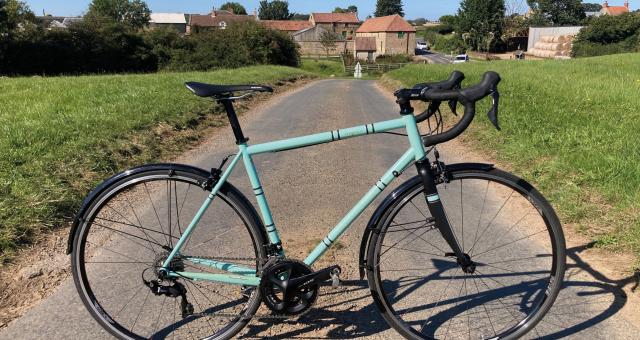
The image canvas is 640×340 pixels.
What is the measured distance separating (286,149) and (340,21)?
118m

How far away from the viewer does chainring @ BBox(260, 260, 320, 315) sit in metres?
2.63

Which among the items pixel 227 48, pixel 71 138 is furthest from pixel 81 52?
pixel 71 138

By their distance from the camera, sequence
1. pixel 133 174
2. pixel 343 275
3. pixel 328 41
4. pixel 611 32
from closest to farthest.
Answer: pixel 133 174, pixel 343 275, pixel 611 32, pixel 328 41

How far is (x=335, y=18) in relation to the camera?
116m

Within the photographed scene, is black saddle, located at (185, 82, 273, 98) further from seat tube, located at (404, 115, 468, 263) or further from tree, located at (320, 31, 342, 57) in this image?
tree, located at (320, 31, 342, 57)

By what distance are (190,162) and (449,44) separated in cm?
9525

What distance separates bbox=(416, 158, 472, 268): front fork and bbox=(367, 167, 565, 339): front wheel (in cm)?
4

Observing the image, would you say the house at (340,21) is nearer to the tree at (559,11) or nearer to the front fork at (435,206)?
the tree at (559,11)

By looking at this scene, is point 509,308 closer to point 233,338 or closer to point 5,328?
point 233,338

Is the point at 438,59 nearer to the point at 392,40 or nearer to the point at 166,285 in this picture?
the point at 392,40

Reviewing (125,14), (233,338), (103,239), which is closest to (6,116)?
(103,239)

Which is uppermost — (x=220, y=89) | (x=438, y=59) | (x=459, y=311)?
(x=438, y=59)

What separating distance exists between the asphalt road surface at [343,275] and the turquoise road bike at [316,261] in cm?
15

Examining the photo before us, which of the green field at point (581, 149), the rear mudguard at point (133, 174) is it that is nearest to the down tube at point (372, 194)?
the rear mudguard at point (133, 174)
